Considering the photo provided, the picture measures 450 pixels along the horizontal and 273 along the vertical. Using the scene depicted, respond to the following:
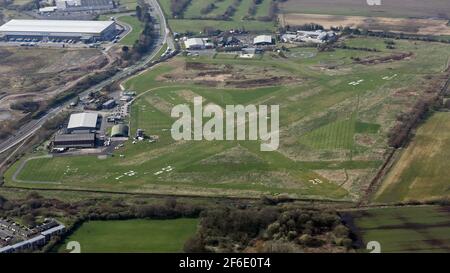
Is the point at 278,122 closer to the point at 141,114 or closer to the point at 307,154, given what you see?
the point at 307,154

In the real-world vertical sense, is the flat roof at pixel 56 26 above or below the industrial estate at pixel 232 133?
above

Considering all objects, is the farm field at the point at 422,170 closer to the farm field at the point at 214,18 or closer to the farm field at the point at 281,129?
the farm field at the point at 281,129

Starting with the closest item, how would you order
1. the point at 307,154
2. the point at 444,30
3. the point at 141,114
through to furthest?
the point at 307,154, the point at 141,114, the point at 444,30

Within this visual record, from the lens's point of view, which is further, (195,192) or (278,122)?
(278,122)

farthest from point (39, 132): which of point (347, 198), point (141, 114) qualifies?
point (347, 198)

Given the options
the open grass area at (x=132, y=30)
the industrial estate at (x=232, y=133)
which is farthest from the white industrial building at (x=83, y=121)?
the open grass area at (x=132, y=30)

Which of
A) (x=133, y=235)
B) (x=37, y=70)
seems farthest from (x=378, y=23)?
(x=133, y=235)
